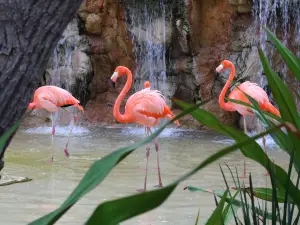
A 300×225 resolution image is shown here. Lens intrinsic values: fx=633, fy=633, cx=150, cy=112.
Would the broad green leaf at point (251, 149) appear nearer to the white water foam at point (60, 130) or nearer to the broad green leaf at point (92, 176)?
the broad green leaf at point (92, 176)

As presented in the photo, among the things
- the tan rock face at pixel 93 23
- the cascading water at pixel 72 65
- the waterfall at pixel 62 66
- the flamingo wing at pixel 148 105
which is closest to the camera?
the flamingo wing at pixel 148 105

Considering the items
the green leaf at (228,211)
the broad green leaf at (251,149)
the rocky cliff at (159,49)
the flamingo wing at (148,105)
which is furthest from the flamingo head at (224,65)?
the broad green leaf at (251,149)

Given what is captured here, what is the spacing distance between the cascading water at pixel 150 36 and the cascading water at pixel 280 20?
5.36ft

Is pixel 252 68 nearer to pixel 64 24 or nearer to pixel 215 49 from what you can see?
pixel 215 49

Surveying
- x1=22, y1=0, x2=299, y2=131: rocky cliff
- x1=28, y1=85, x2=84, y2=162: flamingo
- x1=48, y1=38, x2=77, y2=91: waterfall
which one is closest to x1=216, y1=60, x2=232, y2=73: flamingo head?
x1=28, y1=85, x2=84, y2=162: flamingo

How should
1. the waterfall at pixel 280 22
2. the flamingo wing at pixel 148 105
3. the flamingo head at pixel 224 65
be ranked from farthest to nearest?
1. the waterfall at pixel 280 22
2. the flamingo head at pixel 224 65
3. the flamingo wing at pixel 148 105

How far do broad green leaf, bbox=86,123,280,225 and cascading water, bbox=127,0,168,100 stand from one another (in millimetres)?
10161

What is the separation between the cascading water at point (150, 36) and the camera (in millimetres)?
10836

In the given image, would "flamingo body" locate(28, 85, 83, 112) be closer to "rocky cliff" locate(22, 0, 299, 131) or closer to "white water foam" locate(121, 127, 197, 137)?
"white water foam" locate(121, 127, 197, 137)

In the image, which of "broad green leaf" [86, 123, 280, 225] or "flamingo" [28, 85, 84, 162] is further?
"flamingo" [28, 85, 84, 162]

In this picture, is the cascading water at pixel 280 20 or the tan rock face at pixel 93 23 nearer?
the cascading water at pixel 280 20

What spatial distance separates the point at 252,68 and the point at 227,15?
0.94 metres

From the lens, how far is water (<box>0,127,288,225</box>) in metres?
4.27

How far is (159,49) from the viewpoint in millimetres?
10867
